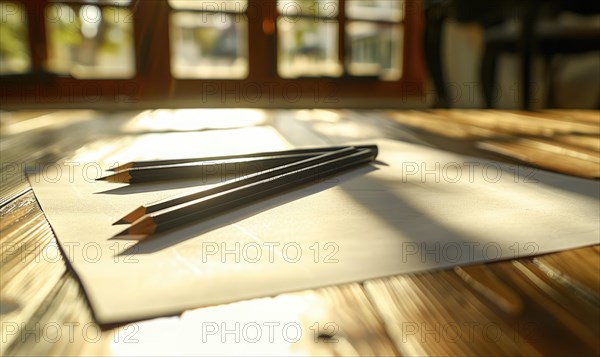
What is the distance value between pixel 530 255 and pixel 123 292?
0.75ft

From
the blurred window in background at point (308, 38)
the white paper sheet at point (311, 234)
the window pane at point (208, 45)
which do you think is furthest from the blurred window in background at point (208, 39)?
the white paper sheet at point (311, 234)

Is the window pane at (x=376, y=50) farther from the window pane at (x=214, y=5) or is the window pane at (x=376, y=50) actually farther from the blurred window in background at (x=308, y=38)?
the window pane at (x=214, y=5)

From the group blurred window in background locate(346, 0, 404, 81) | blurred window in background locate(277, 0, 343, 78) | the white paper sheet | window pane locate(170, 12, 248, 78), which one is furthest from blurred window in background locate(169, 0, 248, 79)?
the white paper sheet

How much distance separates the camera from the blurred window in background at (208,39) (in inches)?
97.3

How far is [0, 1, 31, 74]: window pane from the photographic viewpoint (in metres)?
2.22

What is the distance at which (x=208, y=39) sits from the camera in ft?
8.91

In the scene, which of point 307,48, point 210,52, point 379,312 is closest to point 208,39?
point 210,52

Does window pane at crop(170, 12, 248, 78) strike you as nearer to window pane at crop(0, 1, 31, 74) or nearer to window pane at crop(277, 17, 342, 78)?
window pane at crop(277, 17, 342, 78)

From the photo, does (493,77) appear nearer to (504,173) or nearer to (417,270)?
(504,173)

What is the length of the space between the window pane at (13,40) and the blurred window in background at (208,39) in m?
0.62

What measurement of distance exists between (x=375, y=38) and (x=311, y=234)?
2.72m

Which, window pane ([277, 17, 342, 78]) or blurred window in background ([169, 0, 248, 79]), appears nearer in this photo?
blurred window in background ([169, 0, 248, 79])

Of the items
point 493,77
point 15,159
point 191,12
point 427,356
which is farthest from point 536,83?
point 427,356

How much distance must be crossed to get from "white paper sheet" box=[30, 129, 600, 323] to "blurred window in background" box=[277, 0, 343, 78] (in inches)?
85.0
